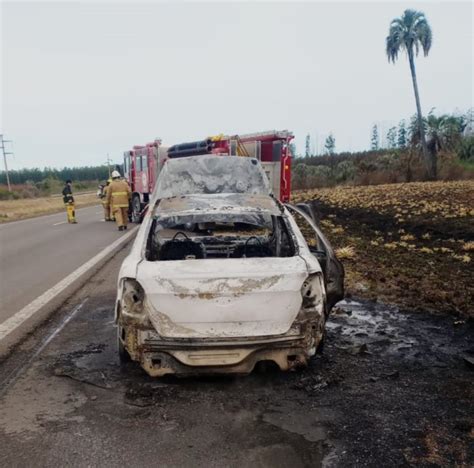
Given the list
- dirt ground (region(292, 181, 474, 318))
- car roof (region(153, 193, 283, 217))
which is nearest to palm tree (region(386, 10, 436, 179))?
dirt ground (region(292, 181, 474, 318))

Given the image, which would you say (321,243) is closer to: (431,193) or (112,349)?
(112,349)

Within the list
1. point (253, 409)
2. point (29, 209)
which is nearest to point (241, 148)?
point (253, 409)

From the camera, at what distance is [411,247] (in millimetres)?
10289

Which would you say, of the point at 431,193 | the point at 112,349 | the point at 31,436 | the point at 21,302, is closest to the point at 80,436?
the point at 31,436

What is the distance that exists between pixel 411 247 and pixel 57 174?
113368 millimetres

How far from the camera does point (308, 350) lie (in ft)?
13.0

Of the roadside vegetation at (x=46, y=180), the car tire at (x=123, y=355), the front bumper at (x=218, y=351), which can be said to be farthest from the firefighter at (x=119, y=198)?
the roadside vegetation at (x=46, y=180)

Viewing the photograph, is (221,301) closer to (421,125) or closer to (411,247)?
(411,247)

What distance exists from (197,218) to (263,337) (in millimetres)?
1775

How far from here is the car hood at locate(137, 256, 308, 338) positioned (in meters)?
3.82

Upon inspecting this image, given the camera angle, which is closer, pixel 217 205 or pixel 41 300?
pixel 217 205

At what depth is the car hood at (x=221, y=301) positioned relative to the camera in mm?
3824

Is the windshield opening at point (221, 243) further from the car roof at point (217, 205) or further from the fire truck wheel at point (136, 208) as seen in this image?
the fire truck wheel at point (136, 208)

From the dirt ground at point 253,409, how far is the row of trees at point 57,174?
324 feet
